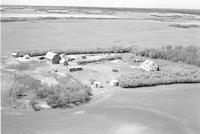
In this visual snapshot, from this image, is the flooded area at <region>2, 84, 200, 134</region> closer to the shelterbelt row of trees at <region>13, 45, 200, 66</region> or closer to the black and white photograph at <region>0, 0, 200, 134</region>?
the black and white photograph at <region>0, 0, 200, 134</region>

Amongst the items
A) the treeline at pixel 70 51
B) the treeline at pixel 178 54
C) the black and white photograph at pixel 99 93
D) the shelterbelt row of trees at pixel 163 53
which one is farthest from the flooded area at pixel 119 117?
the treeline at pixel 70 51

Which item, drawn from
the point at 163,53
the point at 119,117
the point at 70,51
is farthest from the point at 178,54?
the point at 119,117

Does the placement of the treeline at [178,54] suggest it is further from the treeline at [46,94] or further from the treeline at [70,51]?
the treeline at [46,94]

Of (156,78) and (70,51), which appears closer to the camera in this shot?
(156,78)

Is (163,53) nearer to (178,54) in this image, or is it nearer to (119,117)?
(178,54)

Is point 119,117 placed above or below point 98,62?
below

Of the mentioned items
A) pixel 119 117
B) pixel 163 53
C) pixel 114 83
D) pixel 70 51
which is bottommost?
pixel 119 117

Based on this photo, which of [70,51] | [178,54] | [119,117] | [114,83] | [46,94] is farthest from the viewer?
[70,51]

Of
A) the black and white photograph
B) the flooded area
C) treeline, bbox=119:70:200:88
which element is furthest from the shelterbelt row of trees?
the flooded area
